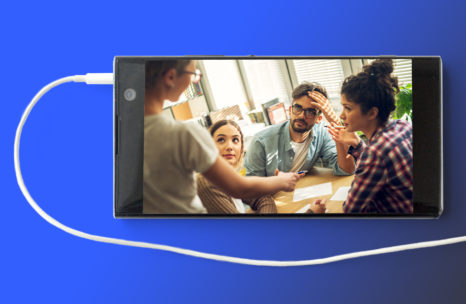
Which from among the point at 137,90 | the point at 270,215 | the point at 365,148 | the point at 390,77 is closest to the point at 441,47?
the point at 390,77

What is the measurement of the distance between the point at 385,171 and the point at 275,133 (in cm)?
18

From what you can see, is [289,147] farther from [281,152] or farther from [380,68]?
[380,68]

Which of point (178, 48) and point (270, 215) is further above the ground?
point (178, 48)

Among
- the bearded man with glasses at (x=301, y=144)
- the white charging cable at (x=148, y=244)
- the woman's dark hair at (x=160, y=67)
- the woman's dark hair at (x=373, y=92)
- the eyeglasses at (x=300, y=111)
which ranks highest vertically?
the woman's dark hair at (x=160, y=67)

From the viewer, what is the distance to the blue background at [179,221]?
1.94 ft

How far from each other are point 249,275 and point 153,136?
0.28m

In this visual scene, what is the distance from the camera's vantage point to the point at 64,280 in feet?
1.97

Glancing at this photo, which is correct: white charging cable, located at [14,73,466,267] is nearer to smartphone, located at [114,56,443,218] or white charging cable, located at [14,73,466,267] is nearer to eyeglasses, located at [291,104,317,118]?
smartphone, located at [114,56,443,218]

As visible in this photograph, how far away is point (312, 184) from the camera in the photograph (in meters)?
0.55

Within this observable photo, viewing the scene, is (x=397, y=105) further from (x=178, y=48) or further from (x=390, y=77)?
Answer: (x=178, y=48)

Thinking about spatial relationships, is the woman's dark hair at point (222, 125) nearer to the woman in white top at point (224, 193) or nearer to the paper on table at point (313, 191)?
the woman in white top at point (224, 193)

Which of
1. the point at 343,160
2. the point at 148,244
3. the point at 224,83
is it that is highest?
the point at 224,83

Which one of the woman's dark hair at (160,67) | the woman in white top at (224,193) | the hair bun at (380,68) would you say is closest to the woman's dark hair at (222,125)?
the woman in white top at (224,193)

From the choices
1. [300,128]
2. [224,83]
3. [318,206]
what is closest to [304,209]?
[318,206]
